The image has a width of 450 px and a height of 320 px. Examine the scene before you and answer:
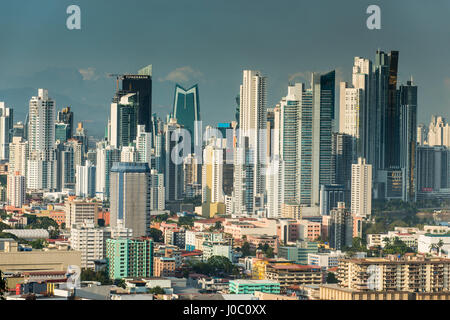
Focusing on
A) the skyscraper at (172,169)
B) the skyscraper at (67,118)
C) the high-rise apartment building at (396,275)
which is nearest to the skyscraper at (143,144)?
the skyscraper at (172,169)

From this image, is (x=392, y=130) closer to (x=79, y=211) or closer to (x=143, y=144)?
(x=143, y=144)

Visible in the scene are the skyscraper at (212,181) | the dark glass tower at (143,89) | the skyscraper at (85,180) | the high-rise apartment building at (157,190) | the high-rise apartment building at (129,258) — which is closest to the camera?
the high-rise apartment building at (129,258)

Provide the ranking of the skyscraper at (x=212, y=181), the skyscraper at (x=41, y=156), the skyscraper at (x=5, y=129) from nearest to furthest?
the skyscraper at (x=5, y=129), the skyscraper at (x=212, y=181), the skyscraper at (x=41, y=156)

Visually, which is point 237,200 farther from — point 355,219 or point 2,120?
point 2,120

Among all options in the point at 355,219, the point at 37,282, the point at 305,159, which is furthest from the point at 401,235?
the point at 37,282

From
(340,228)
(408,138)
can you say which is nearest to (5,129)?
(340,228)

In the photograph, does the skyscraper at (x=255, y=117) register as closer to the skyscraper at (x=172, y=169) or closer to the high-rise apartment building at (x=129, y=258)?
the skyscraper at (x=172, y=169)

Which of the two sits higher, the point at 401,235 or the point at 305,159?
the point at 305,159
